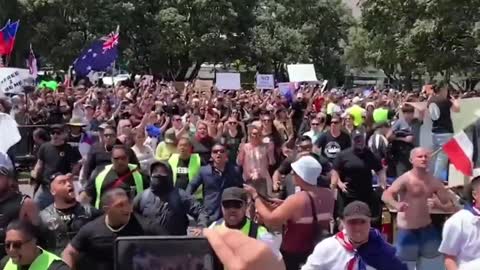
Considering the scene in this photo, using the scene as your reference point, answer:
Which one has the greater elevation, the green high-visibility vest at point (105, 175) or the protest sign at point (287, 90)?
the green high-visibility vest at point (105, 175)

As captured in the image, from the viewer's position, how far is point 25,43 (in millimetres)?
48031

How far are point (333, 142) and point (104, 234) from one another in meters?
6.30

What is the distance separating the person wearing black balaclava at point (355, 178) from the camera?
981 cm

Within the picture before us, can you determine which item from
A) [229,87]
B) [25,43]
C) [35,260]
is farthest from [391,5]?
[35,260]

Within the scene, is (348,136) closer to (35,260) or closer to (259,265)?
(35,260)

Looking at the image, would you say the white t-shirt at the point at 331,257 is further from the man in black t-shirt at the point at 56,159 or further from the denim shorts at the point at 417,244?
the man in black t-shirt at the point at 56,159

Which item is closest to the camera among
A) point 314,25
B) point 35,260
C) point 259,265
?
point 259,265

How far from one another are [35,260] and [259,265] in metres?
2.22

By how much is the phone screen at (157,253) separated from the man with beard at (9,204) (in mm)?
1807

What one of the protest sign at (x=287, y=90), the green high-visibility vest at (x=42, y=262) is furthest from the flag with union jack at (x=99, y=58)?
the green high-visibility vest at (x=42, y=262)

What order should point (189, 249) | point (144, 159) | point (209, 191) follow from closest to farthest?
point (189, 249)
point (209, 191)
point (144, 159)

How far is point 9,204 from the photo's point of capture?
21.6ft

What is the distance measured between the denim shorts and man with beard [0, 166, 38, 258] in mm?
3486

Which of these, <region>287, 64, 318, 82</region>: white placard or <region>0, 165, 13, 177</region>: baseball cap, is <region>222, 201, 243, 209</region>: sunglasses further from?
<region>287, 64, 318, 82</region>: white placard
